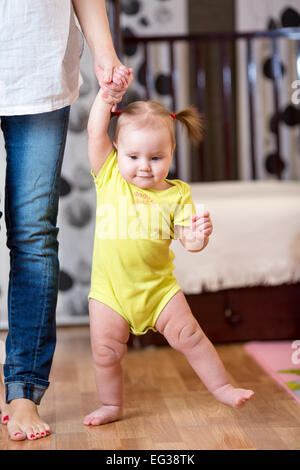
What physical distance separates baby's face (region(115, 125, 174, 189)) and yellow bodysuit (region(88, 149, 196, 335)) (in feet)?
0.10

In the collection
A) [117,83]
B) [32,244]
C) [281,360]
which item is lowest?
[281,360]

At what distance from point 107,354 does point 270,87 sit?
76.8 inches

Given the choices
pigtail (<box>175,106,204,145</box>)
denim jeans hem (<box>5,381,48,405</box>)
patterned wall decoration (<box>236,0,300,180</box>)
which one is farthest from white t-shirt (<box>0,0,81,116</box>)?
patterned wall decoration (<box>236,0,300,180</box>)

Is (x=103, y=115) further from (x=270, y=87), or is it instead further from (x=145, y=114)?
(x=270, y=87)

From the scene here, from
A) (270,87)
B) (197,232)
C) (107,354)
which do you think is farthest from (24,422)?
(270,87)

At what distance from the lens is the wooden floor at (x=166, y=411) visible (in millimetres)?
1237

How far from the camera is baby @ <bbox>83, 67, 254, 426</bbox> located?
126 cm

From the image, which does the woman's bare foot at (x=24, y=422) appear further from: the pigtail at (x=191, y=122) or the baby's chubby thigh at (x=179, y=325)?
the pigtail at (x=191, y=122)

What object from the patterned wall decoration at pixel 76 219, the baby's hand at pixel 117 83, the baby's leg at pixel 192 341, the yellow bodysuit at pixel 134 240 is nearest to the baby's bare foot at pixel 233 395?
the baby's leg at pixel 192 341

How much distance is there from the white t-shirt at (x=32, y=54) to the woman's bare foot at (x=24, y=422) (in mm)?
534

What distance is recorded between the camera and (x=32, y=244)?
131 cm

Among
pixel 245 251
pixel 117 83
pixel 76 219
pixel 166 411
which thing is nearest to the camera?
pixel 117 83
